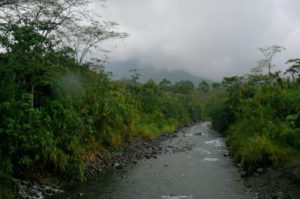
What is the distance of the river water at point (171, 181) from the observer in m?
15.9

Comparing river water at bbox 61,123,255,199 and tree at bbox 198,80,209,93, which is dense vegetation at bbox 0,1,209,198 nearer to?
river water at bbox 61,123,255,199

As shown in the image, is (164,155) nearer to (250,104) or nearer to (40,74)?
(250,104)

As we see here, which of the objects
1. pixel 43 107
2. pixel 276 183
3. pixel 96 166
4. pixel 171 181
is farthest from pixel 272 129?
pixel 43 107

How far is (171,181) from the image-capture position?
1864cm

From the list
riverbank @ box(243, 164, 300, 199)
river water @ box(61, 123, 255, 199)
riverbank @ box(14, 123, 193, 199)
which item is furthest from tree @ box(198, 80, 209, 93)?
riverbank @ box(243, 164, 300, 199)

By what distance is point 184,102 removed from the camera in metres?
81.3

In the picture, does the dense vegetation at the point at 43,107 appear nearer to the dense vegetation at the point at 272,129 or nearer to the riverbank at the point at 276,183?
the riverbank at the point at 276,183

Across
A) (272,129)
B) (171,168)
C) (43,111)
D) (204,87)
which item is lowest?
(171,168)

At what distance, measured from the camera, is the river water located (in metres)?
15.9

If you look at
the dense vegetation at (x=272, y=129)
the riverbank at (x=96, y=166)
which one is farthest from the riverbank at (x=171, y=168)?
the dense vegetation at (x=272, y=129)

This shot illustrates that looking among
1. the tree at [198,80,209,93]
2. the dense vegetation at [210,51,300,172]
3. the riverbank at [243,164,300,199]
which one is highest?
the tree at [198,80,209,93]

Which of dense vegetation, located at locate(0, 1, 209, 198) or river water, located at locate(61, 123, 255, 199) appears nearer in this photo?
dense vegetation, located at locate(0, 1, 209, 198)

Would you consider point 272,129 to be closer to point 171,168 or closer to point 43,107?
point 171,168

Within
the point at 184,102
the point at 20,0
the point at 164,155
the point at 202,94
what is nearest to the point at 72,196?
the point at 20,0
